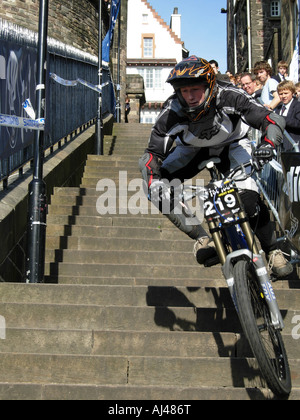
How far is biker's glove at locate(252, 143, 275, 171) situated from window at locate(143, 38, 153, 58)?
66.3m

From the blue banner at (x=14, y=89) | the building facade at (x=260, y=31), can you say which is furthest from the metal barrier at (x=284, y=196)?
the building facade at (x=260, y=31)

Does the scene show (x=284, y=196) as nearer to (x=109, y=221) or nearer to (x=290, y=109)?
(x=290, y=109)

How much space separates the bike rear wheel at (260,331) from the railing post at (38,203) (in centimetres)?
276

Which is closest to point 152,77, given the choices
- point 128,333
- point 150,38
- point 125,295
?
point 150,38

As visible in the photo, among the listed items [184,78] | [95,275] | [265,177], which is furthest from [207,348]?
[265,177]

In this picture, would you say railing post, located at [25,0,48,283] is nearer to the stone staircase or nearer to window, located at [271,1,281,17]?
the stone staircase

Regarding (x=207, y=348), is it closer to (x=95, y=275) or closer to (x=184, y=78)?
(x=184, y=78)

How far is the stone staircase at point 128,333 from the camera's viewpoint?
13.3 ft

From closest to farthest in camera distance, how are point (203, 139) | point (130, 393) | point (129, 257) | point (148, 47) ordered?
1. point (130, 393)
2. point (203, 139)
3. point (129, 257)
4. point (148, 47)

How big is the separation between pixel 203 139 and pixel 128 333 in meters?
1.68

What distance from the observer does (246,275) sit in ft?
12.9
